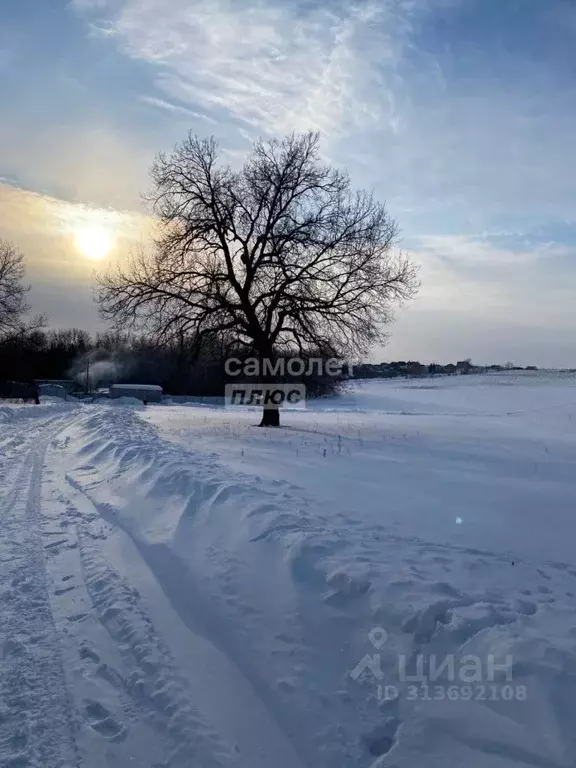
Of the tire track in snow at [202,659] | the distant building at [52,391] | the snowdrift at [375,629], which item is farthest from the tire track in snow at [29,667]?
the distant building at [52,391]

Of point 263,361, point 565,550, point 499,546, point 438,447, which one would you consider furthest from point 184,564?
point 263,361

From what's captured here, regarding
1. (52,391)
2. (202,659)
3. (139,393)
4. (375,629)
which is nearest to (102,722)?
(202,659)

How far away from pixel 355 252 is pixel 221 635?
16.5 meters

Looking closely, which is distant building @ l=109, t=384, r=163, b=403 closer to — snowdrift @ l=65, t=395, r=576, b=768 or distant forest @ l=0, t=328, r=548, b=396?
distant forest @ l=0, t=328, r=548, b=396

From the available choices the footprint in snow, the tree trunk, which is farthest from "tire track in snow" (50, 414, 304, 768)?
the tree trunk

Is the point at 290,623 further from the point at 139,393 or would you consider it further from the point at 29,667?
the point at 139,393

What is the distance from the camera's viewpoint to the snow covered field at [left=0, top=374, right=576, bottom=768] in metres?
3.29

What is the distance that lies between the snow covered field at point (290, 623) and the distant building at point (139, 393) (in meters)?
57.1

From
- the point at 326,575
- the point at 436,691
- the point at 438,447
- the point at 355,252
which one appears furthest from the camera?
the point at 355,252

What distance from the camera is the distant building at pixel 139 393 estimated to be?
65062mm

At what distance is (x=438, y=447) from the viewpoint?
44.8ft

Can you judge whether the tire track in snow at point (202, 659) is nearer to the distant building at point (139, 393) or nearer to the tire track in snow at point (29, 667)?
the tire track in snow at point (29, 667)

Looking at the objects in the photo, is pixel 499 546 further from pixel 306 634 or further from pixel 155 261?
pixel 155 261

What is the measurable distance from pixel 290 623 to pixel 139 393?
6312cm
